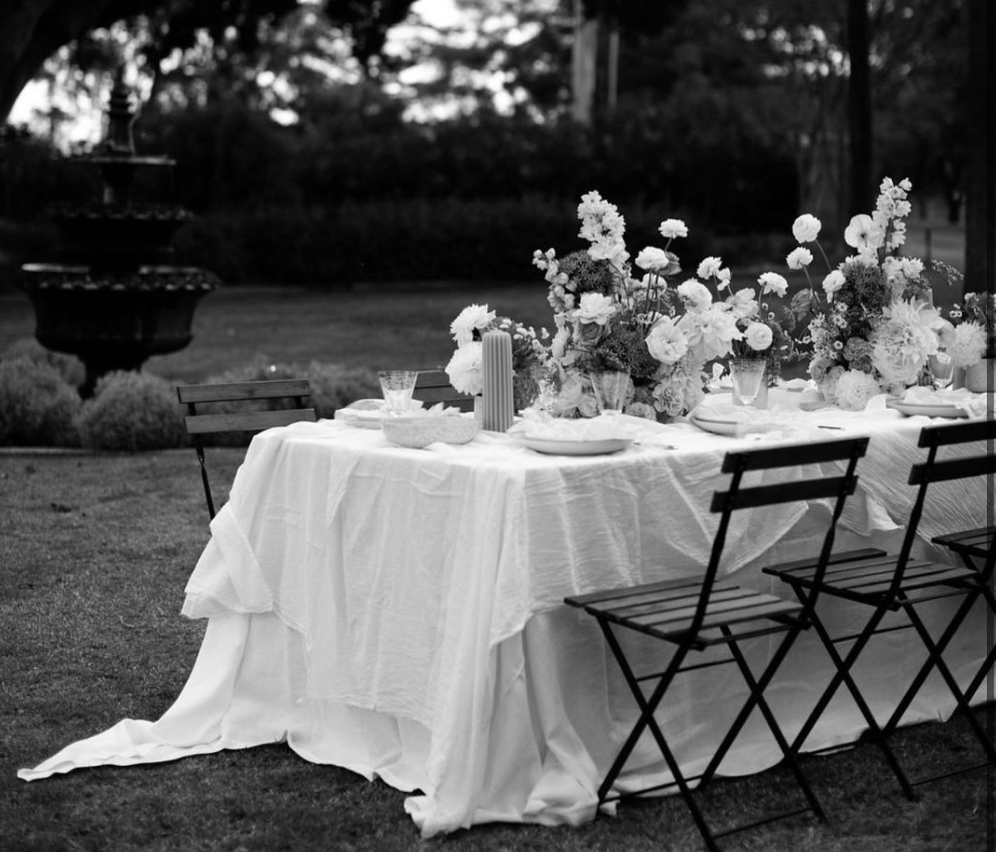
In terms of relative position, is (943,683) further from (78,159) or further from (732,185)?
(732,185)

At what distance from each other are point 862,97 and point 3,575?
15.9m

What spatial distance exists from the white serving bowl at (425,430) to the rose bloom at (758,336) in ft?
4.04

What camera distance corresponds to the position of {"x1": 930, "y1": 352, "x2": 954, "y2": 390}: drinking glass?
19.6 ft

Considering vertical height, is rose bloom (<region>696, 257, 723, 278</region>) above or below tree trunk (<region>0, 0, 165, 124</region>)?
below

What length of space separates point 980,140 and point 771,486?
32.8 ft

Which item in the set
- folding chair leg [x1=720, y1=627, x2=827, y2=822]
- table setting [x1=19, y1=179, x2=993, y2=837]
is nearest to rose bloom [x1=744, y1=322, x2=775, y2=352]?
table setting [x1=19, y1=179, x2=993, y2=837]

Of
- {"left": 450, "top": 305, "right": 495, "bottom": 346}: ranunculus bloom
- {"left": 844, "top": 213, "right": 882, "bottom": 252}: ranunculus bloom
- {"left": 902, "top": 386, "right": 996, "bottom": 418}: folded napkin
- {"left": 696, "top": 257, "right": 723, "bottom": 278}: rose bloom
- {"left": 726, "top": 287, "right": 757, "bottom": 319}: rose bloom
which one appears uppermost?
{"left": 844, "top": 213, "right": 882, "bottom": 252}: ranunculus bloom

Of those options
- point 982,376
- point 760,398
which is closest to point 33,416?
point 760,398

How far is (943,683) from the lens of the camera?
217 inches

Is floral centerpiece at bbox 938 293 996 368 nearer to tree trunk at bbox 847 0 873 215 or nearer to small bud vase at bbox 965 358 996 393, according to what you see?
small bud vase at bbox 965 358 996 393

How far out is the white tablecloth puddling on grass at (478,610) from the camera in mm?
4262

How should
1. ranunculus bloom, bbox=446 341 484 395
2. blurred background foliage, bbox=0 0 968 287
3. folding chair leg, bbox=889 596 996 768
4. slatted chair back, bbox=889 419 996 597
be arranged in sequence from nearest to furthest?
slatted chair back, bbox=889 419 996 597 → folding chair leg, bbox=889 596 996 768 → ranunculus bloom, bbox=446 341 484 395 → blurred background foliage, bbox=0 0 968 287

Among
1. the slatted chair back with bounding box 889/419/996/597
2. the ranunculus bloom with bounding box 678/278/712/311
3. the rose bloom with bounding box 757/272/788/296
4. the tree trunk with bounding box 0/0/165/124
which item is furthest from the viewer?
the tree trunk with bounding box 0/0/165/124

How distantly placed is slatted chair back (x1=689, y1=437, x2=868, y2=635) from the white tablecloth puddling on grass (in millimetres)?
435
